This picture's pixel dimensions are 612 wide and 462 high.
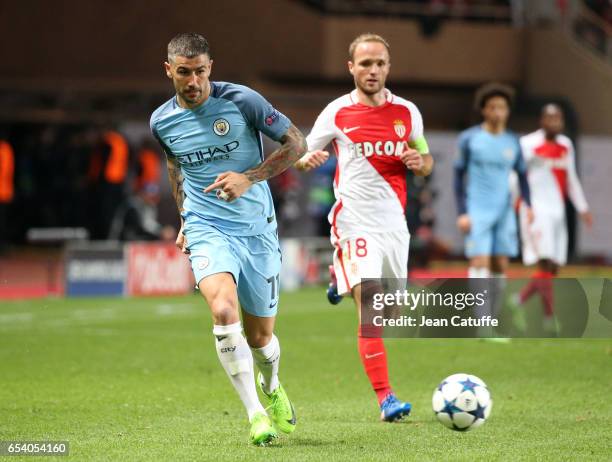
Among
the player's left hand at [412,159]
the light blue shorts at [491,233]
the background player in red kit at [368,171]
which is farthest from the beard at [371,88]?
the light blue shorts at [491,233]

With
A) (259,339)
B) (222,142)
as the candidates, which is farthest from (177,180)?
(259,339)

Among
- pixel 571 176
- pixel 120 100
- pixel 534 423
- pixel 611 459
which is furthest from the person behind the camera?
pixel 120 100

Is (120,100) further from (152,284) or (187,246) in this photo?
(187,246)

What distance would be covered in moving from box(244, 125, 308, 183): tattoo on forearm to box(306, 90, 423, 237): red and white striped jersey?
3.46 ft

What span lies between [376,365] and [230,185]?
6.13 ft

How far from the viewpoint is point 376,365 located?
8.76 metres

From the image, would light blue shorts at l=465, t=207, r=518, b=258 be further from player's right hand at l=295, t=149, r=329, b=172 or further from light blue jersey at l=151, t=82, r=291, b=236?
light blue jersey at l=151, t=82, r=291, b=236

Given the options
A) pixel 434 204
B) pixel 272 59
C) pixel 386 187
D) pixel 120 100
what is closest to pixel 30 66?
pixel 120 100

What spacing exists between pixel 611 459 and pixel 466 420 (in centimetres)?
93

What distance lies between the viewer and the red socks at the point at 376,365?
8703 mm

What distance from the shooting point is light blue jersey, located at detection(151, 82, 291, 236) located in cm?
786

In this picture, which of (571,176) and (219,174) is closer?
(219,174)

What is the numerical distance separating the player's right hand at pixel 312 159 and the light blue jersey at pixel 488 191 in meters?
4.87

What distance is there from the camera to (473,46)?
3069 centimetres
